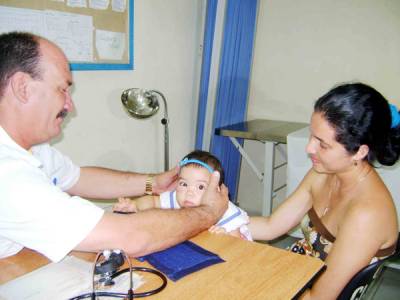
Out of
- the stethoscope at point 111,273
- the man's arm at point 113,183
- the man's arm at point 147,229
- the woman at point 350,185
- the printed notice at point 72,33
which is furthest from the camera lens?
the printed notice at point 72,33

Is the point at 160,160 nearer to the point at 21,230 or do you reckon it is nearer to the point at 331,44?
the point at 331,44

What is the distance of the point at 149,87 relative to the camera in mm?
2904

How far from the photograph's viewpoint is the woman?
4.04 ft

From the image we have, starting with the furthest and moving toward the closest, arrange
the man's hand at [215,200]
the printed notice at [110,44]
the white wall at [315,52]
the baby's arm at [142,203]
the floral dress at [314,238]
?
the white wall at [315,52] → the printed notice at [110,44] → the baby's arm at [142,203] → the floral dress at [314,238] → the man's hand at [215,200]

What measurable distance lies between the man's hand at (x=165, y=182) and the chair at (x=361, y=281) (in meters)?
0.95

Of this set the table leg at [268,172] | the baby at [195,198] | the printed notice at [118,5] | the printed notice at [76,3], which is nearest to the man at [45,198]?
the baby at [195,198]

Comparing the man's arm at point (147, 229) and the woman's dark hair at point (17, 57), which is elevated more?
the woman's dark hair at point (17, 57)

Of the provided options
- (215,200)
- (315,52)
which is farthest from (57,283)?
(315,52)

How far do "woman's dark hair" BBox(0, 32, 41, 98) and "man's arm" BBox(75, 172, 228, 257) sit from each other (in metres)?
0.50

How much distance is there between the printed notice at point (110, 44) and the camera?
241 centimetres

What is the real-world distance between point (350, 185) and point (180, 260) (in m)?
0.73

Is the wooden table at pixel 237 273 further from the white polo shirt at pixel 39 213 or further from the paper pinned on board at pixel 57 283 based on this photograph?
the white polo shirt at pixel 39 213

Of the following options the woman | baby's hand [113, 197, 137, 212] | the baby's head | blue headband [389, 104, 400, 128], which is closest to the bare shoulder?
the woman

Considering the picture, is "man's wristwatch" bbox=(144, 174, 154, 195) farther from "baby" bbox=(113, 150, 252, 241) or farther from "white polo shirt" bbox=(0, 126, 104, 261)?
"white polo shirt" bbox=(0, 126, 104, 261)
